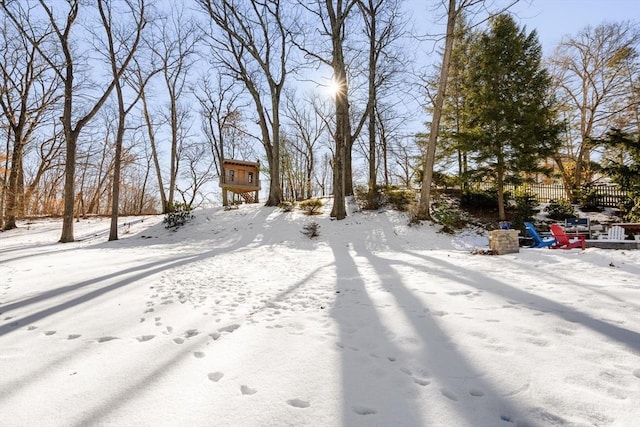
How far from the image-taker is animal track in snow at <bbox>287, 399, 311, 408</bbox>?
1.63 m

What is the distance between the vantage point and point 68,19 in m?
10.6

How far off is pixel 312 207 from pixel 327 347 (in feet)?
36.9

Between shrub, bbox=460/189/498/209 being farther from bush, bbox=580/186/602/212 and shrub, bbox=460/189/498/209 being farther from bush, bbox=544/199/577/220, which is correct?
bush, bbox=580/186/602/212

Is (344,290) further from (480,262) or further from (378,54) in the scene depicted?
(378,54)

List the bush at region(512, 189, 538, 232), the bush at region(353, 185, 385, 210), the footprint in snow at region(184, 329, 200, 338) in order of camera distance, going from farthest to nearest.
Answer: the bush at region(353, 185, 385, 210) → the bush at region(512, 189, 538, 232) → the footprint in snow at region(184, 329, 200, 338)

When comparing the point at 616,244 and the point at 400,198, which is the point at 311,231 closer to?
the point at 400,198

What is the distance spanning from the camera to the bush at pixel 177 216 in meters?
13.1

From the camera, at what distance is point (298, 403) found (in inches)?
65.3

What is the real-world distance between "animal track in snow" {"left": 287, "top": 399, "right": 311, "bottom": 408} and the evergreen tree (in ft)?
40.3

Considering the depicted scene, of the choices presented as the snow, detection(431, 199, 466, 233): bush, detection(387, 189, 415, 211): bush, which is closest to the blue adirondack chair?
the snow

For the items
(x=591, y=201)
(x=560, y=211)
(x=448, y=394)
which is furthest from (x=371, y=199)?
(x=448, y=394)

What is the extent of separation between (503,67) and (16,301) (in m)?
15.4

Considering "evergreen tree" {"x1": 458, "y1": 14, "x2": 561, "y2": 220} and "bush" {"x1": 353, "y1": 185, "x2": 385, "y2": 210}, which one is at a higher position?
"evergreen tree" {"x1": 458, "y1": 14, "x2": 561, "y2": 220}

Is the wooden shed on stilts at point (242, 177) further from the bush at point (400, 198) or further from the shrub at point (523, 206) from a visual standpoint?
the shrub at point (523, 206)
